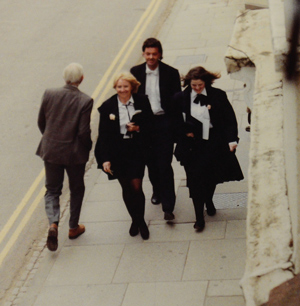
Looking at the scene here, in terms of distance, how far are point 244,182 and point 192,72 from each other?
2336 mm

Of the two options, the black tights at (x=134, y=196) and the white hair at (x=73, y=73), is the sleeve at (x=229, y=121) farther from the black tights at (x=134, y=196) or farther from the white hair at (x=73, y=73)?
the white hair at (x=73, y=73)

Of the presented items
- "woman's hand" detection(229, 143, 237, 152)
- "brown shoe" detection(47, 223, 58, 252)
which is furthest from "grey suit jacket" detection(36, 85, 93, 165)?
"woman's hand" detection(229, 143, 237, 152)

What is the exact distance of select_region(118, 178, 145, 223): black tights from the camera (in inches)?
295

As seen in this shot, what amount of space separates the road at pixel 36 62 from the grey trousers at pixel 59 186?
0.70 m

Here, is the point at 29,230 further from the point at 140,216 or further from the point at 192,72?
the point at 192,72

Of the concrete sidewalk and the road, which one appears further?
the road

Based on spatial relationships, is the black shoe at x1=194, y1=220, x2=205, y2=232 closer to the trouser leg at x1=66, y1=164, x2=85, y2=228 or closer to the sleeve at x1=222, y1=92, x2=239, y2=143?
the sleeve at x1=222, y1=92, x2=239, y2=143

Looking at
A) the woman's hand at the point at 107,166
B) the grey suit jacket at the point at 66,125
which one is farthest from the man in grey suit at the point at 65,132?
the woman's hand at the point at 107,166

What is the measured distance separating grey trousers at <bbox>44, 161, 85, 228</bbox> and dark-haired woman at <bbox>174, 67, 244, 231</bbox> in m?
1.15

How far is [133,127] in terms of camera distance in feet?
24.1

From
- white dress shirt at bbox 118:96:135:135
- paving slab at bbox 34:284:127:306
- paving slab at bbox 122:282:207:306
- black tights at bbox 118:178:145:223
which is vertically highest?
white dress shirt at bbox 118:96:135:135

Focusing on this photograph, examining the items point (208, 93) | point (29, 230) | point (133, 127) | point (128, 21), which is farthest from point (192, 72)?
→ point (128, 21)

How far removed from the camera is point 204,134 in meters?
7.40

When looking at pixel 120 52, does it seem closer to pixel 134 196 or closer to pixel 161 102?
pixel 161 102
